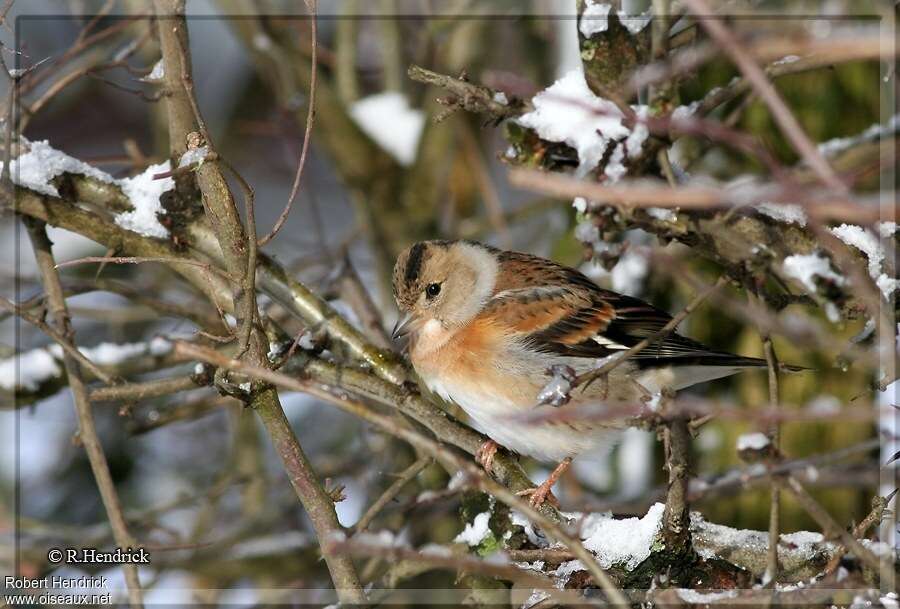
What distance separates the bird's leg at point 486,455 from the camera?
132 inches

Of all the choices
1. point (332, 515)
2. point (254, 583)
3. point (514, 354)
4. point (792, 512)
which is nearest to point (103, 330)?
point (254, 583)

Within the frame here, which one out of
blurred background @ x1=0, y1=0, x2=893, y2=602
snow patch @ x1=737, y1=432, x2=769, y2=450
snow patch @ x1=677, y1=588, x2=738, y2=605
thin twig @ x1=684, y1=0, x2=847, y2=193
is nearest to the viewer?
thin twig @ x1=684, y1=0, x2=847, y2=193

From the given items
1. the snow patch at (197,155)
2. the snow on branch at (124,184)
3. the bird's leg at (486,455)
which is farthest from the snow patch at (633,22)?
the snow on branch at (124,184)

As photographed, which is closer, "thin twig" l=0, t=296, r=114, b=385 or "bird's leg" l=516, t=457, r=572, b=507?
"thin twig" l=0, t=296, r=114, b=385

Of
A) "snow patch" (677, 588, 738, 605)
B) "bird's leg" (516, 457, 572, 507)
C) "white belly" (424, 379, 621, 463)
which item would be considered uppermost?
"white belly" (424, 379, 621, 463)

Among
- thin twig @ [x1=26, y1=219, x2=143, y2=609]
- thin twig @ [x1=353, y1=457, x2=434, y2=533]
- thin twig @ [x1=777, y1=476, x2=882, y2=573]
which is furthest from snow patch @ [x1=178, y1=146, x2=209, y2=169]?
thin twig @ [x1=777, y1=476, x2=882, y2=573]

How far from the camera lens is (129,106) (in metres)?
8.41

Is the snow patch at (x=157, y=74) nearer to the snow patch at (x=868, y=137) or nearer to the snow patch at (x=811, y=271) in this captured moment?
the snow patch at (x=811, y=271)

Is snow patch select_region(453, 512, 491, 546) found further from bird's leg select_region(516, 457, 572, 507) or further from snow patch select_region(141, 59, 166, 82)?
snow patch select_region(141, 59, 166, 82)

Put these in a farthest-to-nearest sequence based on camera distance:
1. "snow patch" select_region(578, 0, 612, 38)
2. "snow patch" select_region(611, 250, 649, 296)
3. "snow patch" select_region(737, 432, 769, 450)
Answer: "snow patch" select_region(611, 250, 649, 296) → "snow patch" select_region(578, 0, 612, 38) → "snow patch" select_region(737, 432, 769, 450)

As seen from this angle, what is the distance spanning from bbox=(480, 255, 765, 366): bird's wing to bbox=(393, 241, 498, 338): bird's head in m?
0.09

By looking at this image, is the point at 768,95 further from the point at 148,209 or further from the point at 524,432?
the point at 148,209

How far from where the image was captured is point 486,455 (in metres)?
3.37

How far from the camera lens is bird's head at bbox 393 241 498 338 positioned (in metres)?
3.91
